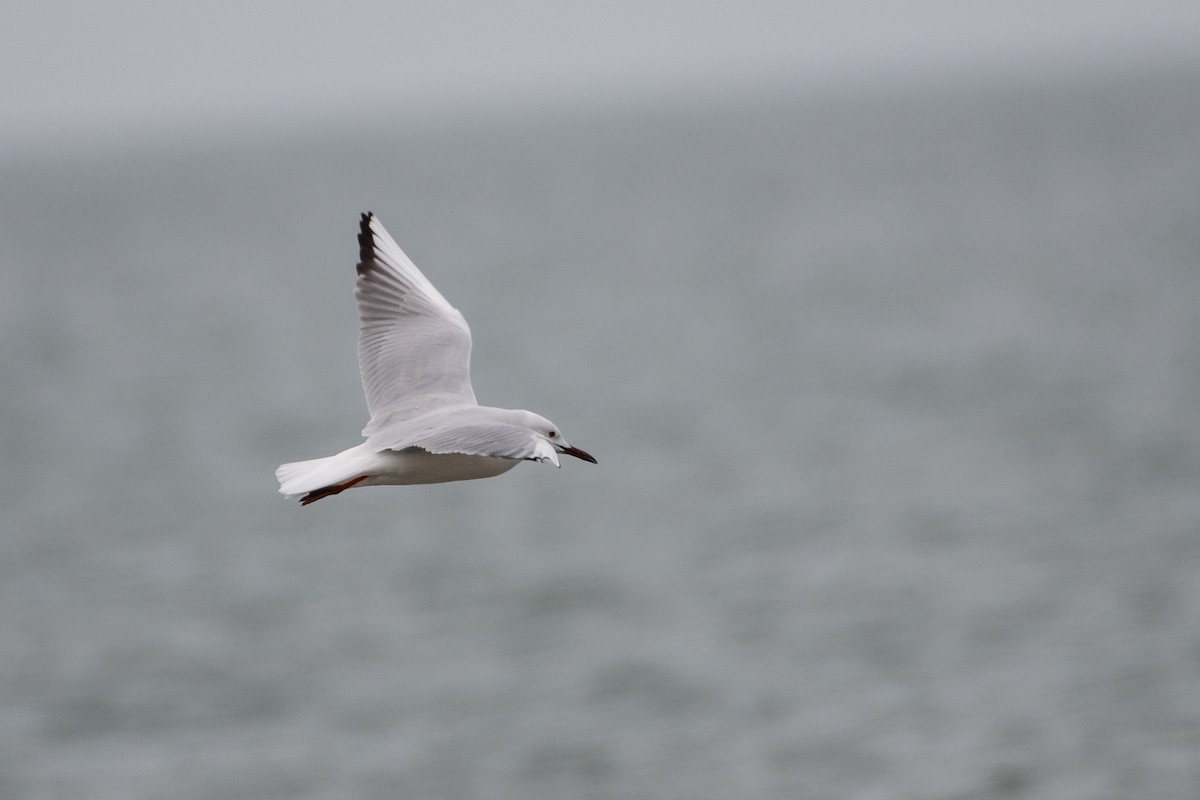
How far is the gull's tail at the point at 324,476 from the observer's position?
7867mm

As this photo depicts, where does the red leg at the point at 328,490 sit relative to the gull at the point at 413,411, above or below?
below

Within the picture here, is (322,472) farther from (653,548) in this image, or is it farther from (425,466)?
(653,548)

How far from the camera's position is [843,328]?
50.4 metres

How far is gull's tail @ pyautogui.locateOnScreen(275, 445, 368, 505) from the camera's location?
310 inches

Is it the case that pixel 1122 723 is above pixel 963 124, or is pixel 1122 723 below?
below

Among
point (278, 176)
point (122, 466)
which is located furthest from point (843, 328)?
point (278, 176)

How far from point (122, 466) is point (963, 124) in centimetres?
11969

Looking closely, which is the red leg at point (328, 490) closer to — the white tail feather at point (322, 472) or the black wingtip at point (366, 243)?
the white tail feather at point (322, 472)

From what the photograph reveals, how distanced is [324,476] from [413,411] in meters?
0.89

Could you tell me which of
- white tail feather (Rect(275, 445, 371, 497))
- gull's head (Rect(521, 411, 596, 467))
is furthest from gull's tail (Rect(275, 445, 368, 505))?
gull's head (Rect(521, 411, 596, 467))

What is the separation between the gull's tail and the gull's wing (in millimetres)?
432

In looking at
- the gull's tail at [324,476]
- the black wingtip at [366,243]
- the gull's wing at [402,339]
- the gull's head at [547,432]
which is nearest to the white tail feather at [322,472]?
the gull's tail at [324,476]

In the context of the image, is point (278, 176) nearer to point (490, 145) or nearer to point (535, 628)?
point (490, 145)

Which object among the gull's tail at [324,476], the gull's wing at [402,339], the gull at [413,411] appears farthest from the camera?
the gull's wing at [402,339]
